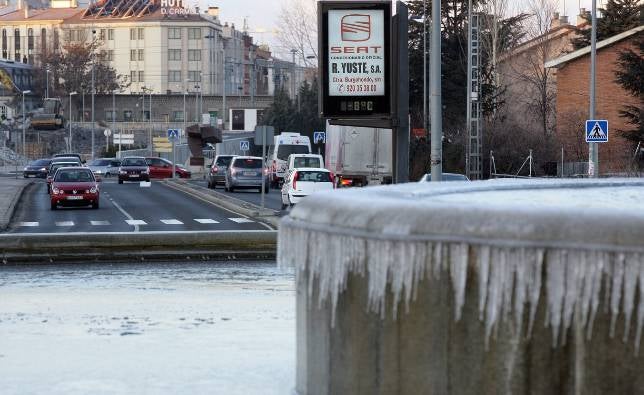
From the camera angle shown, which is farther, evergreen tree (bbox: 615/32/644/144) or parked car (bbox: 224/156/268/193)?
parked car (bbox: 224/156/268/193)

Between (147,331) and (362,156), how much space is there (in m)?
41.2

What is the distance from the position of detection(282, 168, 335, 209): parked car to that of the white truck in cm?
584

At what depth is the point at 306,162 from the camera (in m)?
62.5

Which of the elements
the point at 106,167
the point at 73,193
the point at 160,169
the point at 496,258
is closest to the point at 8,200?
the point at 73,193

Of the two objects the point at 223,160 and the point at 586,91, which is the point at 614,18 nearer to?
the point at 586,91

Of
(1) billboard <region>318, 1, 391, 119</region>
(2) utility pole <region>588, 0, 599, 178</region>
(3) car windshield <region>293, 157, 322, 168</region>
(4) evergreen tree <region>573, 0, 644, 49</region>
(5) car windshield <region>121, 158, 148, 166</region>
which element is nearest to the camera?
(1) billboard <region>318, 1, 391, 119</region>

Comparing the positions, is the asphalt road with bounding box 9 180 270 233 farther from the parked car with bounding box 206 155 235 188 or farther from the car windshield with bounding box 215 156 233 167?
the car windshield with bounding box 215 156 233 167

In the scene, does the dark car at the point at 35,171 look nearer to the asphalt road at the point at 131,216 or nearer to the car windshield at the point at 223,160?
the car windshield at the point at 223,160

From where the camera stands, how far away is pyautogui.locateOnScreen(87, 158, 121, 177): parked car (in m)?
90.5

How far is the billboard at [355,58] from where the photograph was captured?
91.7ft

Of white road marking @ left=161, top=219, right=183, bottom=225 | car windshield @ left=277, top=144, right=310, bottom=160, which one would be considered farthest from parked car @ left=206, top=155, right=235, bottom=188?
white road marking @ left=161, top=219, right=183, bottom=225

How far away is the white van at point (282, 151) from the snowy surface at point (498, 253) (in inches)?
2540

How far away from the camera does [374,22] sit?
2812 centimetres

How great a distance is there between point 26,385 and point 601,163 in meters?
50.0
